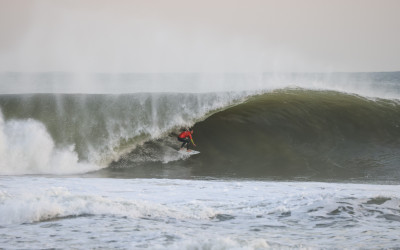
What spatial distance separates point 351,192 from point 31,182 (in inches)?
237

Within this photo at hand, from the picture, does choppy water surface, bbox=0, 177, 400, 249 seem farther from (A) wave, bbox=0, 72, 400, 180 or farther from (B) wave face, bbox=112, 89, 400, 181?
(A) wave, bbox=0, 72, 400, 180

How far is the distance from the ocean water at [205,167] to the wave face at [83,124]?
0.04 meters

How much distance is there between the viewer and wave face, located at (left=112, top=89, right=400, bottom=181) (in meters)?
11.0

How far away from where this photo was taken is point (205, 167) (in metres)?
11.5

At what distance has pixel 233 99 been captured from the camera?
1531cm

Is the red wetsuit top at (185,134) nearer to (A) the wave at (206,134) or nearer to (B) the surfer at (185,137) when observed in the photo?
(B) the surfer at (185,137)

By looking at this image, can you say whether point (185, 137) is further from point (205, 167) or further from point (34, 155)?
point (34, 155)

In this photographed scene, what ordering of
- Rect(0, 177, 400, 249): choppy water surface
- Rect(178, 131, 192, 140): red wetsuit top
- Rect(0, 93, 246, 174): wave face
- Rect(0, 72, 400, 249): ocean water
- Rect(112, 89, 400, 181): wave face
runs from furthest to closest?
Rect(178, 131, 192, 140): red wetsuit top
Rect(0, 93, 246, 174): wave face
Rect(112, 89, 400, 181): wave face
Rect(0, 72, 400, 249): ocean water
Rect(0, 177, 400, 249): choppy water surface

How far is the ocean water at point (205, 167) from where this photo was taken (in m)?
5.77

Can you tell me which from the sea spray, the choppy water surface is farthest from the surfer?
the choppy water surface

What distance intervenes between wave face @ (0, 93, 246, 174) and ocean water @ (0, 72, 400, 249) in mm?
37

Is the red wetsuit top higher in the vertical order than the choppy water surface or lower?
higher

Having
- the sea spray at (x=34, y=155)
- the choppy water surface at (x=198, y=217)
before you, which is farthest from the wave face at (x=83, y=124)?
the choppy water surface at (x=198, y=217)

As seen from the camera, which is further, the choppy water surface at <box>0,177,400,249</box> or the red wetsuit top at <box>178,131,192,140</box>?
the red wetsuit top at <box>178,131,192,140</box>
